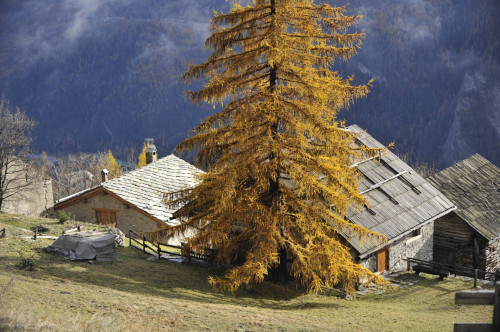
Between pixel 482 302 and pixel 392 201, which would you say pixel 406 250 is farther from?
pixel 482 302

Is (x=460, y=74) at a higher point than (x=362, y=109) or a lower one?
higher

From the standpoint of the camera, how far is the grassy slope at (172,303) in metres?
11.0

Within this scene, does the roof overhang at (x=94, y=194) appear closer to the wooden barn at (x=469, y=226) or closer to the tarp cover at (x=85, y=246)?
the tarp cover at (x=85, y=246)

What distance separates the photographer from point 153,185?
1289 inches

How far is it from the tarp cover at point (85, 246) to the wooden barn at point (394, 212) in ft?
32.0

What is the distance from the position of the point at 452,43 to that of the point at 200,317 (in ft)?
449

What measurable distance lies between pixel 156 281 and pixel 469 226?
18.3m

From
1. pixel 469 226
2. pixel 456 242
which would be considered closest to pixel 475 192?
pixel 469 226

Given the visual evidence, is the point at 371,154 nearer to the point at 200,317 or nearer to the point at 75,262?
the point at 200,317

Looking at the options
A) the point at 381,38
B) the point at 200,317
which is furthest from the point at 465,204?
the point at 381,38

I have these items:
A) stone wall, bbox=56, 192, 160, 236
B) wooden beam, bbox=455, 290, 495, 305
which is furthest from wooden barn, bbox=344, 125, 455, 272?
stone wall, bbox=56, 192, 160, 236

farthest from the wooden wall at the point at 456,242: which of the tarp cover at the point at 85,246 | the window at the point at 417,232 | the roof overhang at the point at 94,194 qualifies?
the tarp cover at the point at 85,246

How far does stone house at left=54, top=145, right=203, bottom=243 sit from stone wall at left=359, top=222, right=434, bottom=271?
503 inches

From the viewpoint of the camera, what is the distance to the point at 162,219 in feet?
95.9
